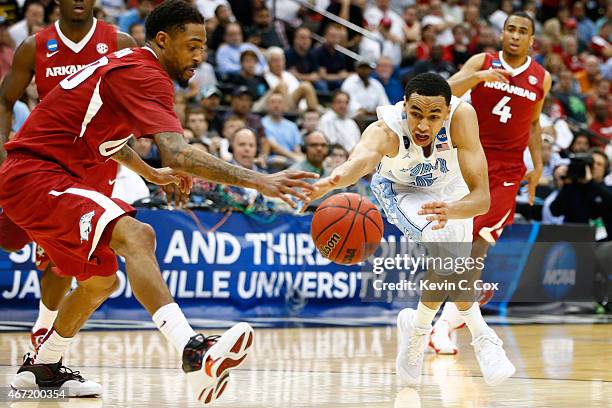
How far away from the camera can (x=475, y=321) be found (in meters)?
7.07

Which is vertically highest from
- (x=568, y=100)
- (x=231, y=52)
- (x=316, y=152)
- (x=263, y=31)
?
(x=263, y=31)

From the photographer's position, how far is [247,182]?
481 cm

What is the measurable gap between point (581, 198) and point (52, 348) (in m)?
8.44

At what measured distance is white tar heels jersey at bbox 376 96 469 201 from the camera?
6.80 meters

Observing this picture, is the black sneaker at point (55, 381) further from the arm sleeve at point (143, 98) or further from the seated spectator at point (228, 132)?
the seated spectator at point (228, 132)

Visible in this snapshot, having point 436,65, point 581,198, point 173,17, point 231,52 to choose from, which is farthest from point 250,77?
point 173,17

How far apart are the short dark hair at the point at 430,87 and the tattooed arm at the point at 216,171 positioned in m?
1.75

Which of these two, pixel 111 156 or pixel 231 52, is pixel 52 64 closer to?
pixel 111 156

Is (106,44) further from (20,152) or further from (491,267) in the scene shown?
(491,267)

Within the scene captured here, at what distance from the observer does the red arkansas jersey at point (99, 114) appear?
5.06m

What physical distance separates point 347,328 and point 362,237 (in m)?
4.13

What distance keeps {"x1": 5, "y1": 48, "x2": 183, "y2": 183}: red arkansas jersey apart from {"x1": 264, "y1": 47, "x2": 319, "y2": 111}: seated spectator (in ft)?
32.0

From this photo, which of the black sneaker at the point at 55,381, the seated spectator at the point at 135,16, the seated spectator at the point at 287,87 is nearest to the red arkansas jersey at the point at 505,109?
the black sneaker at the point at 55,381

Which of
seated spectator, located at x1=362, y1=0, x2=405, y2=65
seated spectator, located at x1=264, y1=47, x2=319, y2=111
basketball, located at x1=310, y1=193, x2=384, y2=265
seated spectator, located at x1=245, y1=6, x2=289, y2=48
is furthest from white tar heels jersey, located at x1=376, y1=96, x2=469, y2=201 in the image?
seated spectator, located at x1=362, y1=0, x2=405, y2=65
